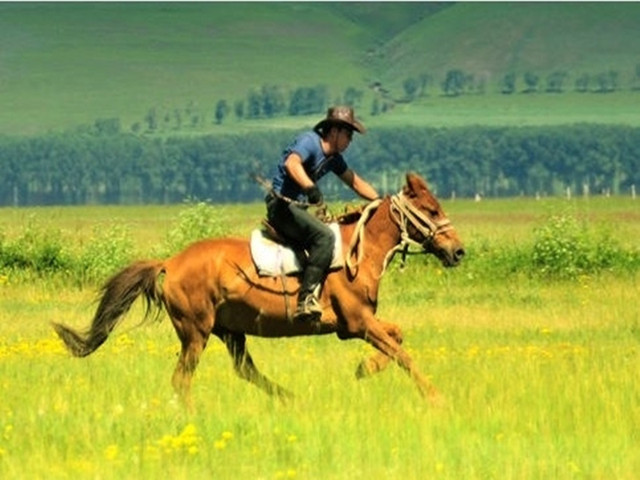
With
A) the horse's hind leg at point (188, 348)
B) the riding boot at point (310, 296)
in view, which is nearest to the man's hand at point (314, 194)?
the riding boot at point (310, 296)

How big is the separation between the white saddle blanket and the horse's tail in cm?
98

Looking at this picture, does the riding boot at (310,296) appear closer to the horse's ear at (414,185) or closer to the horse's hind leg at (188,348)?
the horse's hind leg at (188,348)

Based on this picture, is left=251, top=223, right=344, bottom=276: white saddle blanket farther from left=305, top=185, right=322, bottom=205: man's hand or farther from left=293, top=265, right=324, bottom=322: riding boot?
left=305, top=185, right=322, bottom=205: man's hand

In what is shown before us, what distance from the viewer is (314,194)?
1677cm

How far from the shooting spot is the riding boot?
55.6 ft

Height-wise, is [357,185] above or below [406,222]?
above

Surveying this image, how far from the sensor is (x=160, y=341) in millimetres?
22703

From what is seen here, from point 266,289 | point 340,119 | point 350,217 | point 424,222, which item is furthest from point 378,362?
point 340,119

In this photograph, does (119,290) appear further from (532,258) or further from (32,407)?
(532,258)

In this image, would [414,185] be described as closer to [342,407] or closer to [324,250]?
[324,250]

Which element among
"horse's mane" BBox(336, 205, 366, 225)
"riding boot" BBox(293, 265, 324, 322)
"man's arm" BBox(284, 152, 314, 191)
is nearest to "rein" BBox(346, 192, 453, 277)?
"horse's mane" BBox(336, 205, 366, 225)

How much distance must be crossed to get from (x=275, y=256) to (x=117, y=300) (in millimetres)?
1593

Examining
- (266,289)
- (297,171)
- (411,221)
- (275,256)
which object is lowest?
(266,289)

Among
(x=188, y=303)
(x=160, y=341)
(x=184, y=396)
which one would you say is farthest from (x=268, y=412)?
(x=160, y=341)
